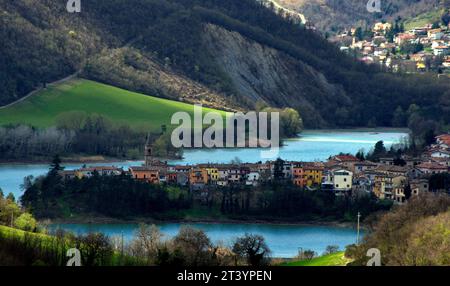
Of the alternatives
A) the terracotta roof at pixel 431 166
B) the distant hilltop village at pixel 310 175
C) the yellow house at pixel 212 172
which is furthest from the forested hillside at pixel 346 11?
the yellow house at pixel 212 172

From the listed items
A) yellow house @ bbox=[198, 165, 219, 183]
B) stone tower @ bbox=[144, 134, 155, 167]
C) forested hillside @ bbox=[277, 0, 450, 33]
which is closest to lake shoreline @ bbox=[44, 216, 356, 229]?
yellow house @ bbox=[198, 165, 219, 183]

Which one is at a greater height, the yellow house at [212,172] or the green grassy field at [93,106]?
the green grassy field at [93,106]

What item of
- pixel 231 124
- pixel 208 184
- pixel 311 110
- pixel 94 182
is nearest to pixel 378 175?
pixel 208 184

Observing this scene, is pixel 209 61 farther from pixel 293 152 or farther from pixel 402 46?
pixel 293 152

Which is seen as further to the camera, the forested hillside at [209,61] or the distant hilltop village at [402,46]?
the distant hilltop village at [402,46]

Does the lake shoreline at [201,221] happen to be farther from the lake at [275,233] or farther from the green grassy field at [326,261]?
the green grassy field at [326,261]

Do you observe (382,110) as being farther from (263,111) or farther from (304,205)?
(304,205)
